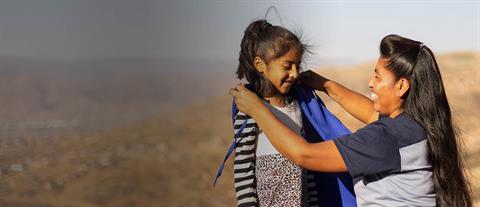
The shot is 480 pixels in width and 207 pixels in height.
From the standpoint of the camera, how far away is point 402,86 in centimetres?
202

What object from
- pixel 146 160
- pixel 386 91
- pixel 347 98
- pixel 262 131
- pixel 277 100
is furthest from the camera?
pixel 146 160

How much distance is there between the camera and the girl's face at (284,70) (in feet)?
7.45

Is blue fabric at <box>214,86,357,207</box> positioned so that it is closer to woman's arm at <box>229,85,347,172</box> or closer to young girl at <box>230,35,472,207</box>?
young girl at <box>230,35,472,207</box>

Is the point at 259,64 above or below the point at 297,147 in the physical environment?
above

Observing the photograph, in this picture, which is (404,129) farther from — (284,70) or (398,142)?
(284,70)

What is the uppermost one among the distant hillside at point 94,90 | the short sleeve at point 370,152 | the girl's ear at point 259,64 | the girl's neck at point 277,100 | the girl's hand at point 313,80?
the girl's ear at point 259,64

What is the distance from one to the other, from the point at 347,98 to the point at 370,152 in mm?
540

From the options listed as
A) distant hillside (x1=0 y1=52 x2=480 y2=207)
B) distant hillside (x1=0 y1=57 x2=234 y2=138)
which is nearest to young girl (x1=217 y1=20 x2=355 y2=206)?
distant hillside (x1=0 y1=57 x2=234 y2=138)

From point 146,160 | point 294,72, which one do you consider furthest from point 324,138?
point 146,160

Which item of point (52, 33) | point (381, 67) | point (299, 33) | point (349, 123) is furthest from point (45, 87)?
point (381, 67)

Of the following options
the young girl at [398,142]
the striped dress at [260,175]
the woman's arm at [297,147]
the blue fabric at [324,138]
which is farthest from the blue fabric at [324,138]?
the woman's arm at [297,147]

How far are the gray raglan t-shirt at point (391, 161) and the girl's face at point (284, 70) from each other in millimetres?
344

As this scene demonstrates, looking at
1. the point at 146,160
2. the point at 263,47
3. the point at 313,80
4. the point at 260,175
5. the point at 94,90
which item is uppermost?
the point at 263,47

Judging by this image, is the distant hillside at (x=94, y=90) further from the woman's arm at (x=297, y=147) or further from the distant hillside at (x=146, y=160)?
A: the woman's arm at (x=297, y=147)
